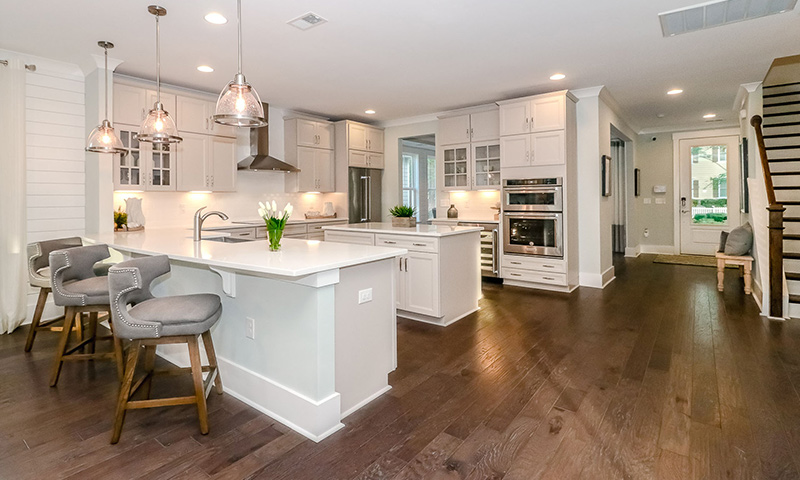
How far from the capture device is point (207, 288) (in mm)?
2879

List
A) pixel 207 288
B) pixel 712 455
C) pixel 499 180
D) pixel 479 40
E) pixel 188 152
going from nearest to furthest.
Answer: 1. pixel 712 455
2. pixel 207 288
3. pixel 479 40
4. pixel 188 152
5. pixel 499 180

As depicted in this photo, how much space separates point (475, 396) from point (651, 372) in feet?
4.34

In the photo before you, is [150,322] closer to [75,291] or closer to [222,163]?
[75,291]

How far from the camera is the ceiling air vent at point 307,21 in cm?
322

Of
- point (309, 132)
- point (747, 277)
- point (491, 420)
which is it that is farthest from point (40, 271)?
point (747, 277)

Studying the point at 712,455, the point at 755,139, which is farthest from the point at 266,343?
the point at 755,139

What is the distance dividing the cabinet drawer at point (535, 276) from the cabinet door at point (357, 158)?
3017 mm

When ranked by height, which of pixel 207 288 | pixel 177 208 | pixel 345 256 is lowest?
pixel 207 288

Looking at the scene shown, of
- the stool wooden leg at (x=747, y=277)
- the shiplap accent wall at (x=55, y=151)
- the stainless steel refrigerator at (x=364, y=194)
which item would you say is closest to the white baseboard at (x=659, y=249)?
the stool wooden leg at (x=747, y=277)

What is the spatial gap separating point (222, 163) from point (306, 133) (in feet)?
5.01

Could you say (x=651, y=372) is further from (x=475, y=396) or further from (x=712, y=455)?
(x=475, y=396)

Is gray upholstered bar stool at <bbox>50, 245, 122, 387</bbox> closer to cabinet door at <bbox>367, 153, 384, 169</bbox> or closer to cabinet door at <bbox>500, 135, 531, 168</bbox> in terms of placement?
cabinet door at <bbox>500, 135, 531, 168</bbox>

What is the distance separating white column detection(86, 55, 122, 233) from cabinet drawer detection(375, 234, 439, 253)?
9.23 ft

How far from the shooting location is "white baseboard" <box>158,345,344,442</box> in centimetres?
214
